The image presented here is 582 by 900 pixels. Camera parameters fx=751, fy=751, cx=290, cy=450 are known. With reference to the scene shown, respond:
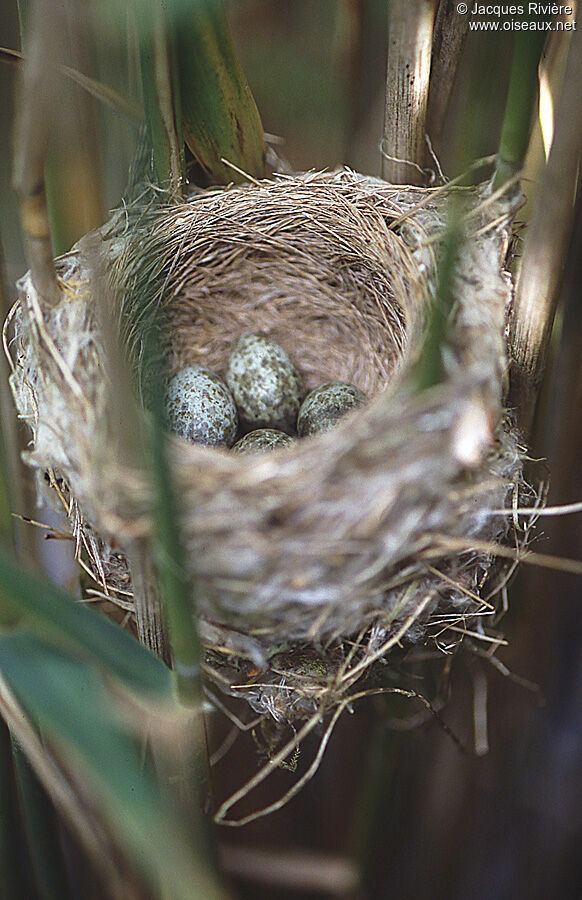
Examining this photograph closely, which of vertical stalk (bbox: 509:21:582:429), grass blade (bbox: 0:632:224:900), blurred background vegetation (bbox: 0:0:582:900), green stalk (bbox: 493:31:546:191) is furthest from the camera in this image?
blurred background vegetation (bbox: 0:0:582:900)

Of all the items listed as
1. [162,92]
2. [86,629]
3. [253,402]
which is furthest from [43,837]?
[162,92]

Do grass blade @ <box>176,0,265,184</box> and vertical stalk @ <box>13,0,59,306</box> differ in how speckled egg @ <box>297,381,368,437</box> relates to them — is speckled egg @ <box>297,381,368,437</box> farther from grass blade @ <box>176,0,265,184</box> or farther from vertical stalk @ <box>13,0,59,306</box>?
vertical stalk @ <box>13,0,59,306</box>

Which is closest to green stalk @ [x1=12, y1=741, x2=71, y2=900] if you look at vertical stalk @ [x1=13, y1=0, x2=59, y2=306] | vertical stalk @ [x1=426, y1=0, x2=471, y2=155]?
vertical stalk @ [x1=13, y1=0, x2=59, y2=306]

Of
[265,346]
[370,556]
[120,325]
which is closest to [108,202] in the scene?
[120,325]

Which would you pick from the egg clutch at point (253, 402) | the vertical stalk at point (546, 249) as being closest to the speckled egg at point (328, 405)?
the egg clutch at point (253, 402)

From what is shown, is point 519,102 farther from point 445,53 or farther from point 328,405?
point 328,405

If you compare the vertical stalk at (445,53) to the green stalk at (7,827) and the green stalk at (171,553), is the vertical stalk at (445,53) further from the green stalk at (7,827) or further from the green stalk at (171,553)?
the green stalk at (7,827)

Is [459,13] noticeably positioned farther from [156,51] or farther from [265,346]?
[265,346]

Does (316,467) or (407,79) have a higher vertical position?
(407,79)
